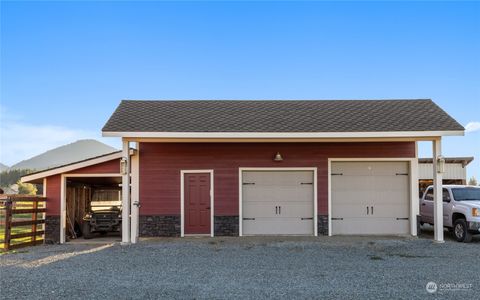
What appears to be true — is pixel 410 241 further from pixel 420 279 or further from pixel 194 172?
pixel 194 172

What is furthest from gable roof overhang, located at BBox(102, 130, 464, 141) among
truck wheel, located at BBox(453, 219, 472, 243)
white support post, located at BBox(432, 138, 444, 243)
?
truck wheel, located at BBox(453, 219, 472, 243)

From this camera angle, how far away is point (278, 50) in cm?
1722

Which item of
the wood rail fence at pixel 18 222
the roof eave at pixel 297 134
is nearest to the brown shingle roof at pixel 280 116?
the roof eave at pixel 297 134

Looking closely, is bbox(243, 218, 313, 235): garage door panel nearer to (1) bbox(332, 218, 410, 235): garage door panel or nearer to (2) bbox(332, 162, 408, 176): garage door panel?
(1) bbox(332, 218, 410, 235): garage door panel

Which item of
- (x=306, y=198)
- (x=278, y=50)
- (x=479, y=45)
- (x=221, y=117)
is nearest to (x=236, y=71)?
(x=278, y=50)

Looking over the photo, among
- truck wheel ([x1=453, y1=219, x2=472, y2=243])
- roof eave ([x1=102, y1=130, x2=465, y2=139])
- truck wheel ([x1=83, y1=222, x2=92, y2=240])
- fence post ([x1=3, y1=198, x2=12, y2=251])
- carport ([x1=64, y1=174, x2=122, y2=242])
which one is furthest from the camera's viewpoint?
truck wheel ([x1=83, y1=222, x2=92, y2=240])

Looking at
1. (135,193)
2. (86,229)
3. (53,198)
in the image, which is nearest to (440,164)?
(135,193)

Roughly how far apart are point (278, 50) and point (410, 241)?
29.7 feet

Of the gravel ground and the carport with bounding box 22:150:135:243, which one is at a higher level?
the carport with bounding box 22:150:135:243

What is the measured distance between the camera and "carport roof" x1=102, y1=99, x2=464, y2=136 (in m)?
11.6

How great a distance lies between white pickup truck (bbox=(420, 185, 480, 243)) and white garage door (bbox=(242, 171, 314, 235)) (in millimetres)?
3868

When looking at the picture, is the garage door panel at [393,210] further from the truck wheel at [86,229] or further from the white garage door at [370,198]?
the truck wheel at [86,229]

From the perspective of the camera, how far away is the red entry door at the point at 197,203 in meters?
12.9

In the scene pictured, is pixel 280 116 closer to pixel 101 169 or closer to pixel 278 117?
pixel 278 117
